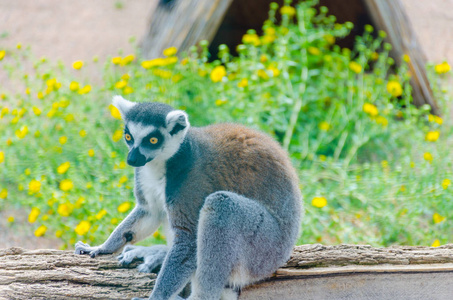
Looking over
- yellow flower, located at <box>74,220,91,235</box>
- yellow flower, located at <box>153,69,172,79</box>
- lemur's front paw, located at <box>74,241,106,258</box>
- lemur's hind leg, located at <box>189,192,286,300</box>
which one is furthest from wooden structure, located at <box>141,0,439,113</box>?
lemur's hind leg, located at <box>189,192,286,300</box>

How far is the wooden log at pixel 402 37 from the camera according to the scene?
7000 millimetres

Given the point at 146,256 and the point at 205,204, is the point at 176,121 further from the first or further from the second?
the point at 146,256

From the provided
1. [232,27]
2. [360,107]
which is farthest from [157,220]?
[232,27]

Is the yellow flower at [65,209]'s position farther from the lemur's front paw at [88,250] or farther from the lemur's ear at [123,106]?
the lemur's ear at [123,106]

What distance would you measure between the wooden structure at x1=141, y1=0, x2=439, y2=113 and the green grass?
36 centimetres

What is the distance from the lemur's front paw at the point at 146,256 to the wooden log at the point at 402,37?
511 cm

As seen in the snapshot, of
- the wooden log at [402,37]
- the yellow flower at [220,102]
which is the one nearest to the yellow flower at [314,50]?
the wooden log at [402,37]

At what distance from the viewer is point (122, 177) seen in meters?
4.53

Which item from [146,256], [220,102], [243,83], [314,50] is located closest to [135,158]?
[146,256]

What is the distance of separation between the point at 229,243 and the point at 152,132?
2.83 feet

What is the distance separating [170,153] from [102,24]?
328 inches

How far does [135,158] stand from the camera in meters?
3.04

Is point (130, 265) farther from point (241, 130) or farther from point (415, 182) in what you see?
point (415, 182)

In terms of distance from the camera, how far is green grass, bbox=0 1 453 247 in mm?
4801
